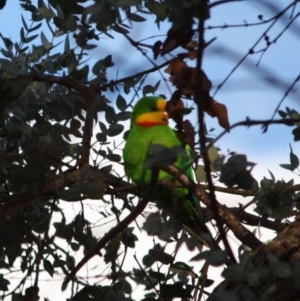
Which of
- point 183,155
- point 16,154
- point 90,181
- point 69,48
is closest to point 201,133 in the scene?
point 183,155

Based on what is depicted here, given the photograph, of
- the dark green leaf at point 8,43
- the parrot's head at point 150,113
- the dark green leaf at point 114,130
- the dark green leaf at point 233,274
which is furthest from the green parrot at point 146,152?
the dark green leaf at point 233,274

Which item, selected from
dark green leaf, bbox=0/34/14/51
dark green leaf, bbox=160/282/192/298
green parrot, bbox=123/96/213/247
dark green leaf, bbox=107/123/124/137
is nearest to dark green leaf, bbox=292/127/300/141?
dark green leaf, bbox=160/282/192/298

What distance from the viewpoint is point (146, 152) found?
8.06 ft

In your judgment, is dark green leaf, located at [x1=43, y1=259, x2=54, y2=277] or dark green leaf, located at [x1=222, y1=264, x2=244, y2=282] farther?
dark green leaf, located at [x1=43, y1=259, x2=54, y2=277]

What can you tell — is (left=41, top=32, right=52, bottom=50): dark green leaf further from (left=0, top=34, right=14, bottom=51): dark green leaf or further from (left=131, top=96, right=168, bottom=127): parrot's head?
(left=131, top=96, right=168, bottom=127): parrot's head

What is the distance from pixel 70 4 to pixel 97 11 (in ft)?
2.75

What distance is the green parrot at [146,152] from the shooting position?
2604 mm

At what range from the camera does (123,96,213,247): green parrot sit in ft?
8.54

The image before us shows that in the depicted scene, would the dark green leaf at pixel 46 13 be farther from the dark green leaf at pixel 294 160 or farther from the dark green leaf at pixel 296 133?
the dark green leaf at pixel 296 133

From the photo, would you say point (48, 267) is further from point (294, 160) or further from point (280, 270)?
point (280, 270)

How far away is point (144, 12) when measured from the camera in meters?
2.19

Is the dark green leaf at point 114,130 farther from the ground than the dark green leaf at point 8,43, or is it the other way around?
the dark green leaf at point 8,43

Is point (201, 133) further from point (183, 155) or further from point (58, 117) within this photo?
point (58, 117)

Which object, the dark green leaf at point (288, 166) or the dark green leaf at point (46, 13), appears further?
the dark green leaf at point (46, 13)
